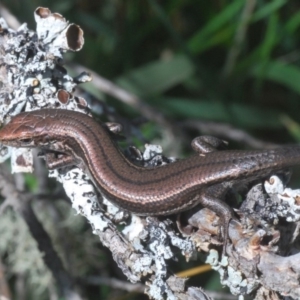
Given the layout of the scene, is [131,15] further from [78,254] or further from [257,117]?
[78,254]

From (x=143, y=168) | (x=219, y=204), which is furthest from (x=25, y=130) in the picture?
(x=219, y=204)

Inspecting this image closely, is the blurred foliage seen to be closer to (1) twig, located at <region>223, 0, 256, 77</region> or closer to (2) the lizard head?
(1) twig, located at <region>223, 0, 256, 77</region>

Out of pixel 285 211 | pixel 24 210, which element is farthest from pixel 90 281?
pixel 285 211

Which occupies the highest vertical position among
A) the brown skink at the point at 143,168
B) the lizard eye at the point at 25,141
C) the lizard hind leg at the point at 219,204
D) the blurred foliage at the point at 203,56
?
the blurred foliage at the point at 203,56

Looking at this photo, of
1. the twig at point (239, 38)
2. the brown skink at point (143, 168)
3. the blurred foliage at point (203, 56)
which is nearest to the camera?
the brown skink at point (143, 168)

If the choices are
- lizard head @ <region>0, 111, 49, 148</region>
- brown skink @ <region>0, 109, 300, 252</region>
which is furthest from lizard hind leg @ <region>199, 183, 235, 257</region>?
lizard head @ <region>0, 111, 49, 148</region>

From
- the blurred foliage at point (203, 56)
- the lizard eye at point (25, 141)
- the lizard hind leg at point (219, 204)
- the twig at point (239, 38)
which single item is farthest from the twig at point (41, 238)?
the twig at point (239, 38)

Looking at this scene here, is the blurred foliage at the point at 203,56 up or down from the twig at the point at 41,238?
up

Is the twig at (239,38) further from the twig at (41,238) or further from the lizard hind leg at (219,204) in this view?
the twig at (41,238)

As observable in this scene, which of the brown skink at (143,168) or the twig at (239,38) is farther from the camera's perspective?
the twig at (239,38)
